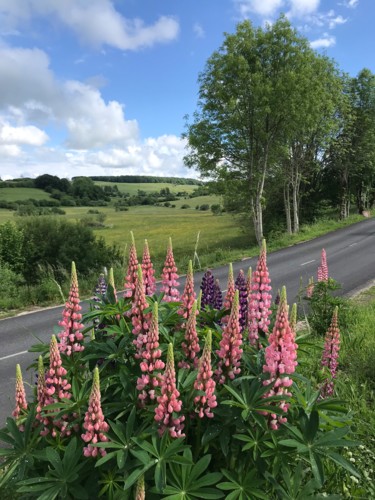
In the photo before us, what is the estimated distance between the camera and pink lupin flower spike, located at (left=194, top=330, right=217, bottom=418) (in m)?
2.22

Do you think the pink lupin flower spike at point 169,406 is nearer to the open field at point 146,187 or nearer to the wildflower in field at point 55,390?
the wildflower in field at point 55,390

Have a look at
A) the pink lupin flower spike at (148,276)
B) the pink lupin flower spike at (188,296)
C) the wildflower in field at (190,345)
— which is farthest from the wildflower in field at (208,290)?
the wildflower in field at (190,345)

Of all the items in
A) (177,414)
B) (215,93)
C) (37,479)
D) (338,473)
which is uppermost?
(215,93)

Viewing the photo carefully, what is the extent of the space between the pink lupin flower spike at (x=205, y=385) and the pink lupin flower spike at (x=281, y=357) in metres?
0.37

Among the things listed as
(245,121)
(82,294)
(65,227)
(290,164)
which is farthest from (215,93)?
(82,294)

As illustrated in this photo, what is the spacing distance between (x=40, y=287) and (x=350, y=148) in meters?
29.1

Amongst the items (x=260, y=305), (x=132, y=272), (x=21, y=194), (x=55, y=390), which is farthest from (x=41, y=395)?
(x=21, y=194)

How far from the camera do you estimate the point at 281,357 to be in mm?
2330

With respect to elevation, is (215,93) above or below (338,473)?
above

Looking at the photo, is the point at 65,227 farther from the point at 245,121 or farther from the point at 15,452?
the point at 15,452

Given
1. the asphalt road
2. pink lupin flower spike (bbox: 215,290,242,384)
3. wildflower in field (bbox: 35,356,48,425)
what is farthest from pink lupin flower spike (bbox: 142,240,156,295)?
wildflower in field (bbox: 35,356,48,425)

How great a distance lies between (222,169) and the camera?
24.9 meters

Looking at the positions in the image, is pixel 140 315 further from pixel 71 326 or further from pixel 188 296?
pixel 71 326

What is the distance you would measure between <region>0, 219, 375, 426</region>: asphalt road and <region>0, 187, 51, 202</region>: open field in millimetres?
68560
